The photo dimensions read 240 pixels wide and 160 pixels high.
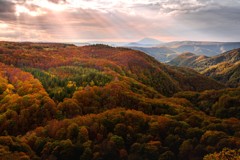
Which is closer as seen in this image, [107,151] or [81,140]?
[107,151]

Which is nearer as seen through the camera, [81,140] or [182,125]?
[81,140]

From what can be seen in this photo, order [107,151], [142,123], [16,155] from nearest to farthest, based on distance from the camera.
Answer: [16,155] < [107,151] < [142,123]

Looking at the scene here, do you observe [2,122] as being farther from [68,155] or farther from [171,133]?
[171,133]

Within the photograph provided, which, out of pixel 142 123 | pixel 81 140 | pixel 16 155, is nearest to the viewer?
pixel 16 155

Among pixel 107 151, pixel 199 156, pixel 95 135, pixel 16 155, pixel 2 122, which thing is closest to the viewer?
pixel 16 155

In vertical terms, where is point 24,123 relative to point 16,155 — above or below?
below

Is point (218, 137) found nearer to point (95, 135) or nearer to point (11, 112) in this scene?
point (95, 135)

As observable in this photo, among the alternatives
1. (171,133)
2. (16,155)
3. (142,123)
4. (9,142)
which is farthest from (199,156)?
(9,142)

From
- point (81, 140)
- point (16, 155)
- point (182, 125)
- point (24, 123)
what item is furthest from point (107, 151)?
point (24, 123)

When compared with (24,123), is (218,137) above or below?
above
